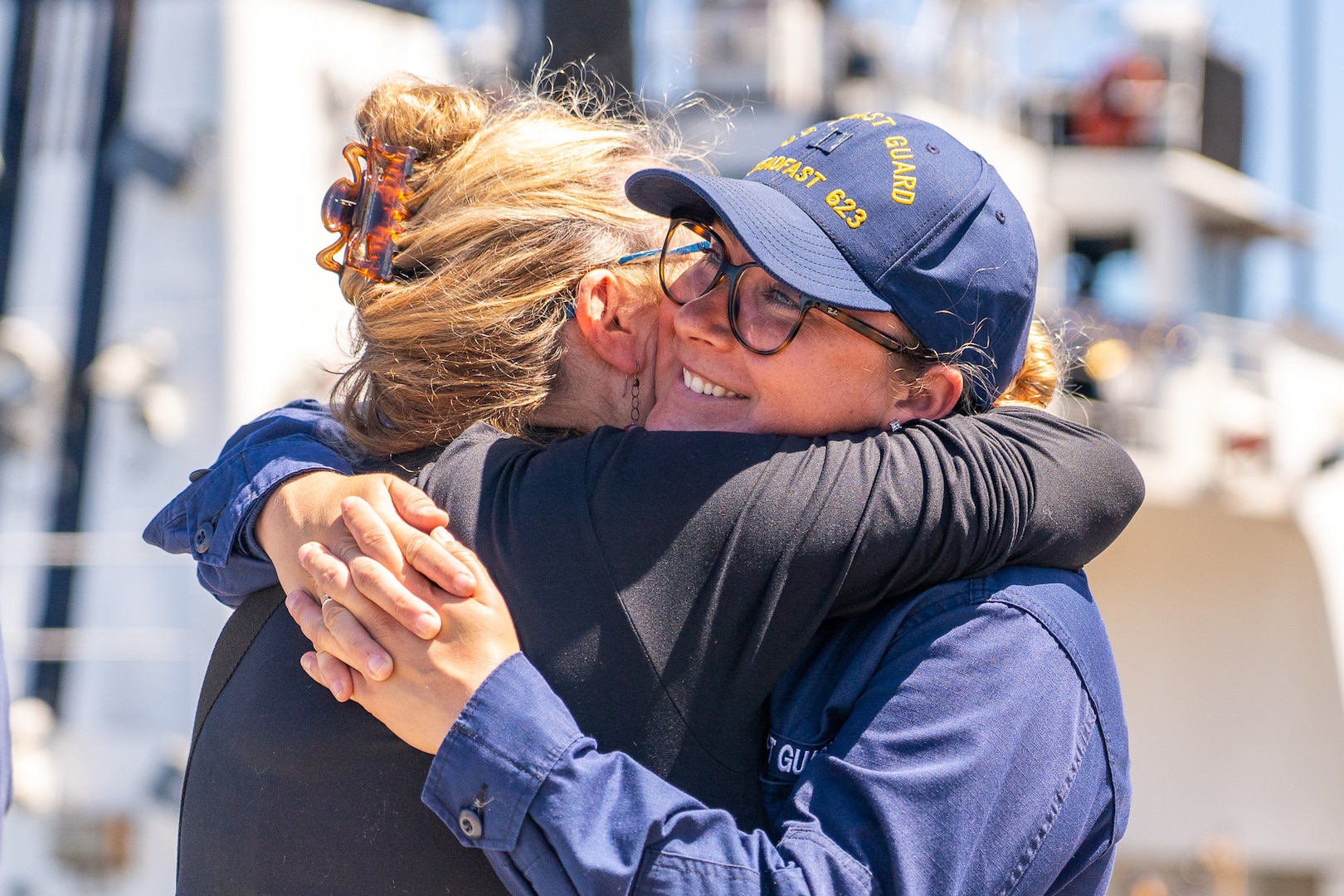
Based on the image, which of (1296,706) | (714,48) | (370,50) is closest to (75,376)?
(370,50)

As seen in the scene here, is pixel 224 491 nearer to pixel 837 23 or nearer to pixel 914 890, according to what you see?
pixel 914 890

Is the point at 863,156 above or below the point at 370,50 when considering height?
above

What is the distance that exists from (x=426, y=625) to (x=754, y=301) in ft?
1.68

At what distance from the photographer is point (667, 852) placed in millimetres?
1253

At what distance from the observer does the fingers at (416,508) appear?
1.44 meters

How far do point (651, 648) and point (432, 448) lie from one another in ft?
1.33

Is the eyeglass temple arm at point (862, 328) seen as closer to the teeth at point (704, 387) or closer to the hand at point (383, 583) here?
the teeth at point (704, 387)

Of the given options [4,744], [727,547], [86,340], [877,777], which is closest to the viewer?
[877,777]

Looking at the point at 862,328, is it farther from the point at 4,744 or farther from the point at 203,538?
the point at 4,744

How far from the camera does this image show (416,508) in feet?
4.77

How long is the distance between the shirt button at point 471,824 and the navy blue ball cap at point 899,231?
24.5 inches

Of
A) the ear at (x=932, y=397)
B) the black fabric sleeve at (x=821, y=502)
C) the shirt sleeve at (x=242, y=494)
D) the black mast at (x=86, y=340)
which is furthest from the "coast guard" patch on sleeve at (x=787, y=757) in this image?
the black mast at (x=86, y=340)

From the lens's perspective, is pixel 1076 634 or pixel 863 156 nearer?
pixel 1076 634

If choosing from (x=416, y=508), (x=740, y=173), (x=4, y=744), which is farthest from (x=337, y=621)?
(x=740, y=173)
